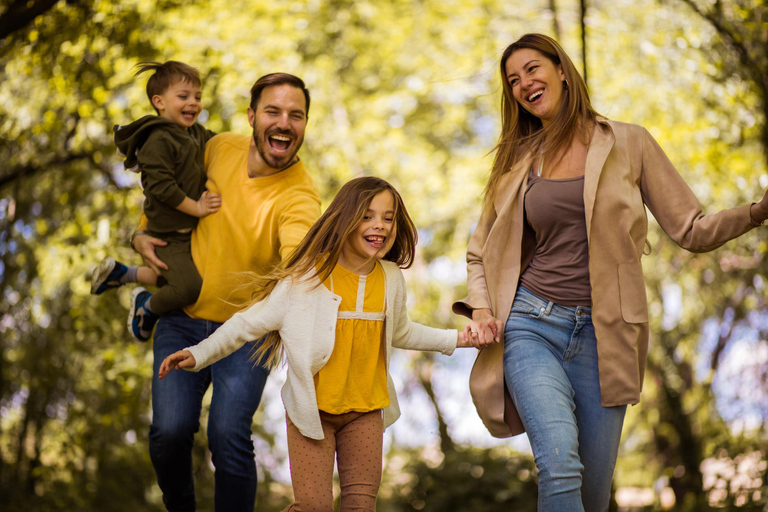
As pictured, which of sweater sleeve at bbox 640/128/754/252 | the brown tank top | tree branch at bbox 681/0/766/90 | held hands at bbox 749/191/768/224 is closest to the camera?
held hands at bbox 749/191/768/224

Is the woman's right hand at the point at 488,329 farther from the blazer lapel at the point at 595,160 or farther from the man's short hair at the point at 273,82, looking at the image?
the man's short hair at the point at 273,82

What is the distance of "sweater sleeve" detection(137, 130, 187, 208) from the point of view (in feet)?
11.5

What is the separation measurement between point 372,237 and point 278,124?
28.7 inches

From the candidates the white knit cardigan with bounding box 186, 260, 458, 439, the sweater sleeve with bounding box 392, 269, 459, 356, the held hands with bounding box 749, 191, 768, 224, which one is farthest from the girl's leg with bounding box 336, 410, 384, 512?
the held hands with bounding box 749, 191, 768, 224

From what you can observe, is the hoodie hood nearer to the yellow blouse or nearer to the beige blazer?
the yellow blouse

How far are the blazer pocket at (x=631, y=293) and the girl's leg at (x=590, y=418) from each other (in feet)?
0.48

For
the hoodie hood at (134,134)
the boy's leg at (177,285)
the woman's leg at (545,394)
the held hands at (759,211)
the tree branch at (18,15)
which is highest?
the tree branch at (18,15)

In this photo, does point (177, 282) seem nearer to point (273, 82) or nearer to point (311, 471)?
point (273, 82)

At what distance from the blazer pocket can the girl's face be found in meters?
0.88

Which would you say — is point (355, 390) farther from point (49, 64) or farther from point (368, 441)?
point (49, 64)

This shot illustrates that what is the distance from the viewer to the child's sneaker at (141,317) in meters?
3.79

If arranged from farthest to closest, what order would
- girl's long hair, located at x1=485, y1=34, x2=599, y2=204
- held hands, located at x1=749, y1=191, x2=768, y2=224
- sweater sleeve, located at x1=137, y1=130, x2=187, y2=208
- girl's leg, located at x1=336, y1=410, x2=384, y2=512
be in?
sweater sleeve, located at x1=137, y1=130, x2=187, y2=208 → girl's long hair, located at x1=485, y1=34, x2=599, y2=204 → girl's leg, located at x1=336, y1=410, x2=384, y2=512 → held hands, located at x1=749, y1=191, x2=768, y2=224

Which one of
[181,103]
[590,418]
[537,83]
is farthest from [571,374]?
[181,103]

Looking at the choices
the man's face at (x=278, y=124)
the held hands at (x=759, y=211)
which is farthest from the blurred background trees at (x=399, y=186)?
the held hands at (x=759, y=211)
